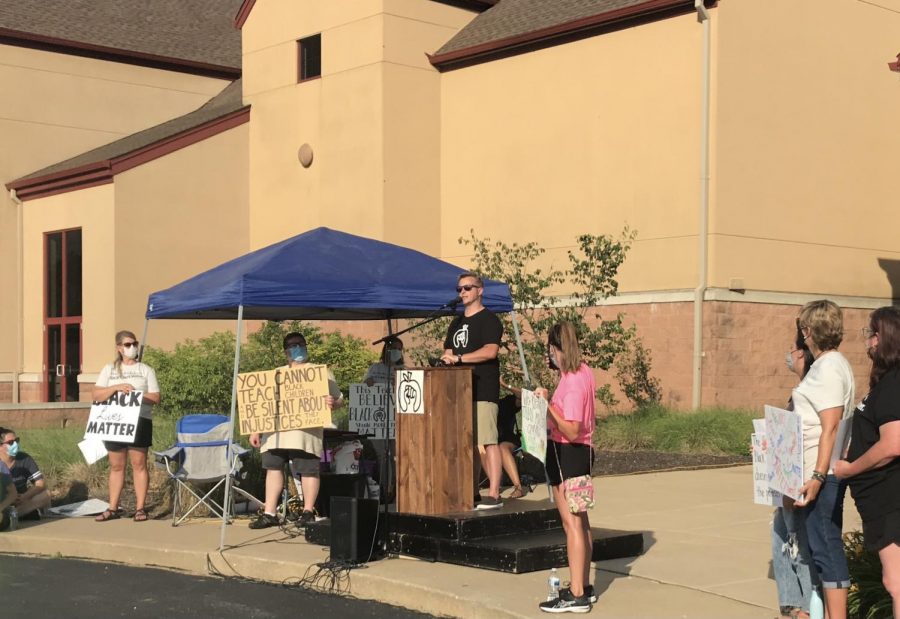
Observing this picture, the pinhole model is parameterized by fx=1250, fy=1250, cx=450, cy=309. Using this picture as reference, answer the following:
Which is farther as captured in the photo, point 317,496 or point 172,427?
point 172,427

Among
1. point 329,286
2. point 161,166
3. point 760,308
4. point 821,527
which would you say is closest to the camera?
point 821,527

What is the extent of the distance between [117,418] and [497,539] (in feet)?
14.5

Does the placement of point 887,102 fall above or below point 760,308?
above

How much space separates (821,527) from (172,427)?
1259 centimetres

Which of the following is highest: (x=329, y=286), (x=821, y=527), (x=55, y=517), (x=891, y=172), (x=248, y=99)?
(x=248, y=99)

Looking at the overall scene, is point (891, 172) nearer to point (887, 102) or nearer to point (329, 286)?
point (887, 102)

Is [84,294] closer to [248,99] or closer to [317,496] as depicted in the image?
[248,99]

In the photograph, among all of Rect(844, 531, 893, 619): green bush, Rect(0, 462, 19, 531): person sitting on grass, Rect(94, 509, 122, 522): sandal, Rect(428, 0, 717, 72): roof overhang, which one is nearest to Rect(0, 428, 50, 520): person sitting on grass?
Rect(0, 462, 19, 531): person sitting on grass

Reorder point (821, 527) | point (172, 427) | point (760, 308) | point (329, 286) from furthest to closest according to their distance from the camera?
point (760, 308) → point (172, 427) → point (329, 286) → point (821, 527)

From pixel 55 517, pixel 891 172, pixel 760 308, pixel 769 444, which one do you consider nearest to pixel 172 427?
pixel 55 517

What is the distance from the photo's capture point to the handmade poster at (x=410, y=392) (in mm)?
9938

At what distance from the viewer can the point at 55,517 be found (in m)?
13.0

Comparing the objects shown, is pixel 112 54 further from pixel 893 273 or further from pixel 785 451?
pixel 785 451

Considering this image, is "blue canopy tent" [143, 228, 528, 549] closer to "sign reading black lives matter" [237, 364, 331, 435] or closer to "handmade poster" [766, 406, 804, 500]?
"sign reading black lives matter" [237, 364, 331, 435]
